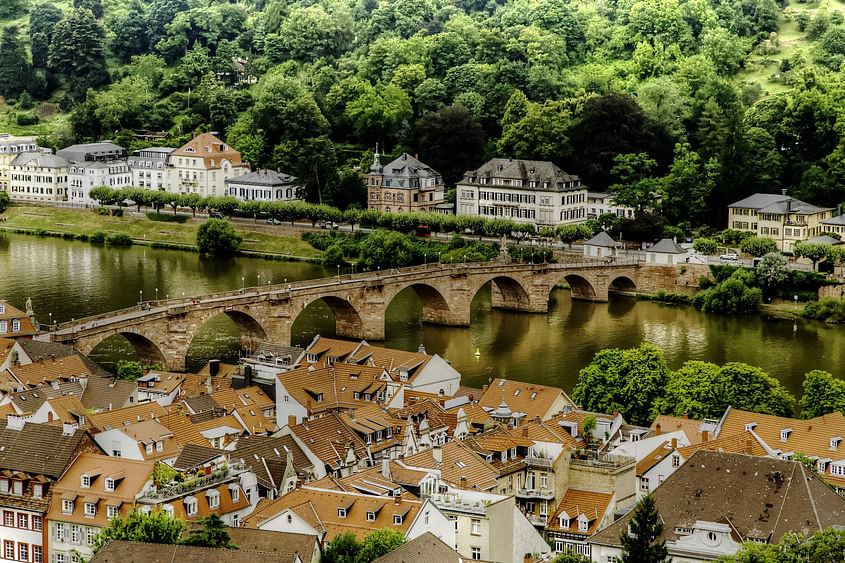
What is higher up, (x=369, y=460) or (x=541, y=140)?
(x=541, y=140)

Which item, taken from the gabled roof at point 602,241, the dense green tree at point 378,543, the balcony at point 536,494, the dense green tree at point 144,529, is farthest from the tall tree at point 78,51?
the dense green tree at point 378,543

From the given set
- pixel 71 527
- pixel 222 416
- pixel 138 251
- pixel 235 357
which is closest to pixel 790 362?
pixel 235 357

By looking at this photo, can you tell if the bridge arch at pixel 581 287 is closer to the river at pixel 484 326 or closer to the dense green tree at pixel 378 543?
the river at pixel 484 326

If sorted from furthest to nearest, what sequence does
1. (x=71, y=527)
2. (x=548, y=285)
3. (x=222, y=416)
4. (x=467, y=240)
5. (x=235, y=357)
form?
(x=467, y=240) < (x=548, y=285) < (x=235, y=357) < (x=222, y=416) < (x=71, y=527)

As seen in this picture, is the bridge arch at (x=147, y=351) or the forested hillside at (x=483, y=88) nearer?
the bridge arch at (x=147, y=351)

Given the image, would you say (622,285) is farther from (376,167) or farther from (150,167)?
(150,167)

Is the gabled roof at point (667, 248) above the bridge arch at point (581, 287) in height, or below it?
above

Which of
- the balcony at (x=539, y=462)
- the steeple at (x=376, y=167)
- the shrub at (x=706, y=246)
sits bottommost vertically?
the balcony at (x=539, y=462)

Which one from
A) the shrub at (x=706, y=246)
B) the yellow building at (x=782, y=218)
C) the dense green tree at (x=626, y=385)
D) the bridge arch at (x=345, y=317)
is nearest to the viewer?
the dense green tree at (x=626, y=385)

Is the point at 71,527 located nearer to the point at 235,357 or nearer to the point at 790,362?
the point at 235,357
